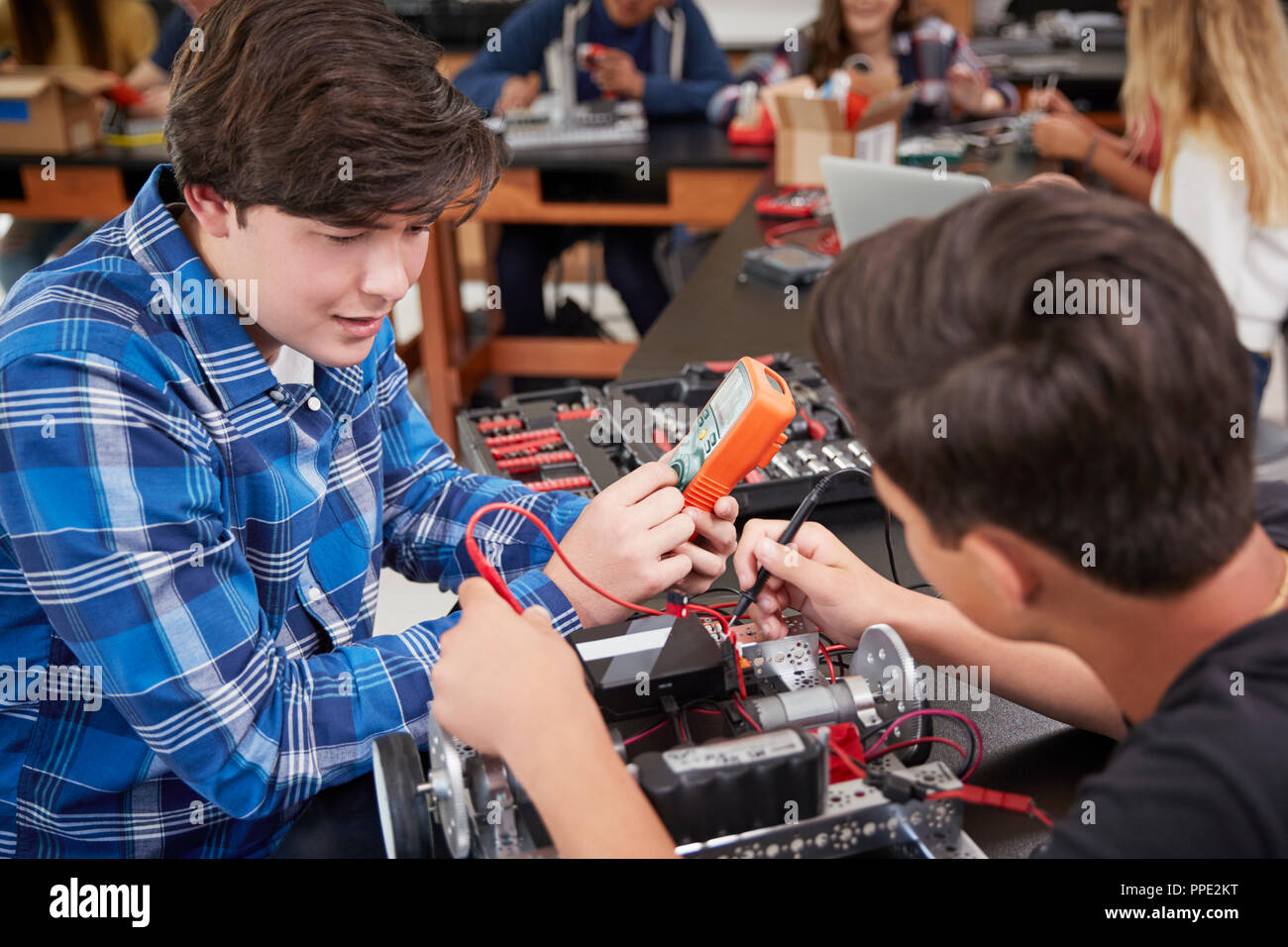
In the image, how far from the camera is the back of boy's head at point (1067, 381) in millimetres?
574

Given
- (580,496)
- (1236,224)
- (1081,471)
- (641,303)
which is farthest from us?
(641,303)

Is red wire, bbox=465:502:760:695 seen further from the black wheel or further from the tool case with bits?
the tool case with bits

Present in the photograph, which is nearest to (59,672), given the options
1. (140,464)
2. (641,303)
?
(140,464)

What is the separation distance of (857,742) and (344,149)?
589 millimetres

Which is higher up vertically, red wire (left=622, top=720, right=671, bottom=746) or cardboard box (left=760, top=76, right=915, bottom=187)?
cardboard box (left=760, top=76, right=915, bottom=187)

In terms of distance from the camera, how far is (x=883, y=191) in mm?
1988

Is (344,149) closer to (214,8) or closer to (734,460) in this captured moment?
(214,8)

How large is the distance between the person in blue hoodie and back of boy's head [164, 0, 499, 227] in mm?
2488

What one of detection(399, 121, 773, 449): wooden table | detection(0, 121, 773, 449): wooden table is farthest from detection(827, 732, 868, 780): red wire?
detection(0, 121, 773, 449): wooden table

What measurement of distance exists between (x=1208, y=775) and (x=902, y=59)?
3.19 metres

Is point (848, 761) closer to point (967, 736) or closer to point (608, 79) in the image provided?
point (967, 736)

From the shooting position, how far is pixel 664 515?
989 mm

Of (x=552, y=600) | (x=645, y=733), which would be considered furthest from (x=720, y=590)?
(x=645, y=733)

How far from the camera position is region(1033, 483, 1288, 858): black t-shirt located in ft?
1.96
